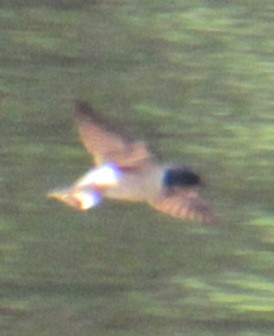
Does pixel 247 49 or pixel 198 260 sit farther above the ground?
pixel 247 49

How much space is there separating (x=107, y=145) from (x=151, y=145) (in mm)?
455


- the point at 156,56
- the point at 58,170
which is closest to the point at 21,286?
the point at 58,170

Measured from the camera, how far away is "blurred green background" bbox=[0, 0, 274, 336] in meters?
4.16

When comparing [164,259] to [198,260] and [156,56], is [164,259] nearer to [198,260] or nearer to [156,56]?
[198,260]

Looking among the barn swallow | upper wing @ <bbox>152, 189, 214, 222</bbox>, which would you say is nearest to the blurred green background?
the barn swallow

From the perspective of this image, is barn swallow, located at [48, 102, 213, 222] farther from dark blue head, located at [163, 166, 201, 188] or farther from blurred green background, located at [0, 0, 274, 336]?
blurred green background, located at [0, 0, 274, 336]

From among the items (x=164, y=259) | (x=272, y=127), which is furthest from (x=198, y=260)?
(x=272, y=127)

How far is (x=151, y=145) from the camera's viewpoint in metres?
4.16

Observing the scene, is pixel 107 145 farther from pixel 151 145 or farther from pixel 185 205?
pixel 151 145

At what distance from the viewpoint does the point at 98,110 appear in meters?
4.13

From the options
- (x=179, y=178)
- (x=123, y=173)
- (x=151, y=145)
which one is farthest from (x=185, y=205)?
(x=151, y=145)

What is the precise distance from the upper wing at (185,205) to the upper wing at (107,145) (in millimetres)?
135

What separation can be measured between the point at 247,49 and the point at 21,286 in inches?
27.4

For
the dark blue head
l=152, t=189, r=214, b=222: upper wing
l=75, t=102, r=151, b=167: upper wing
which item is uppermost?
l=75, t=102, r=151, b=167: upper wing
